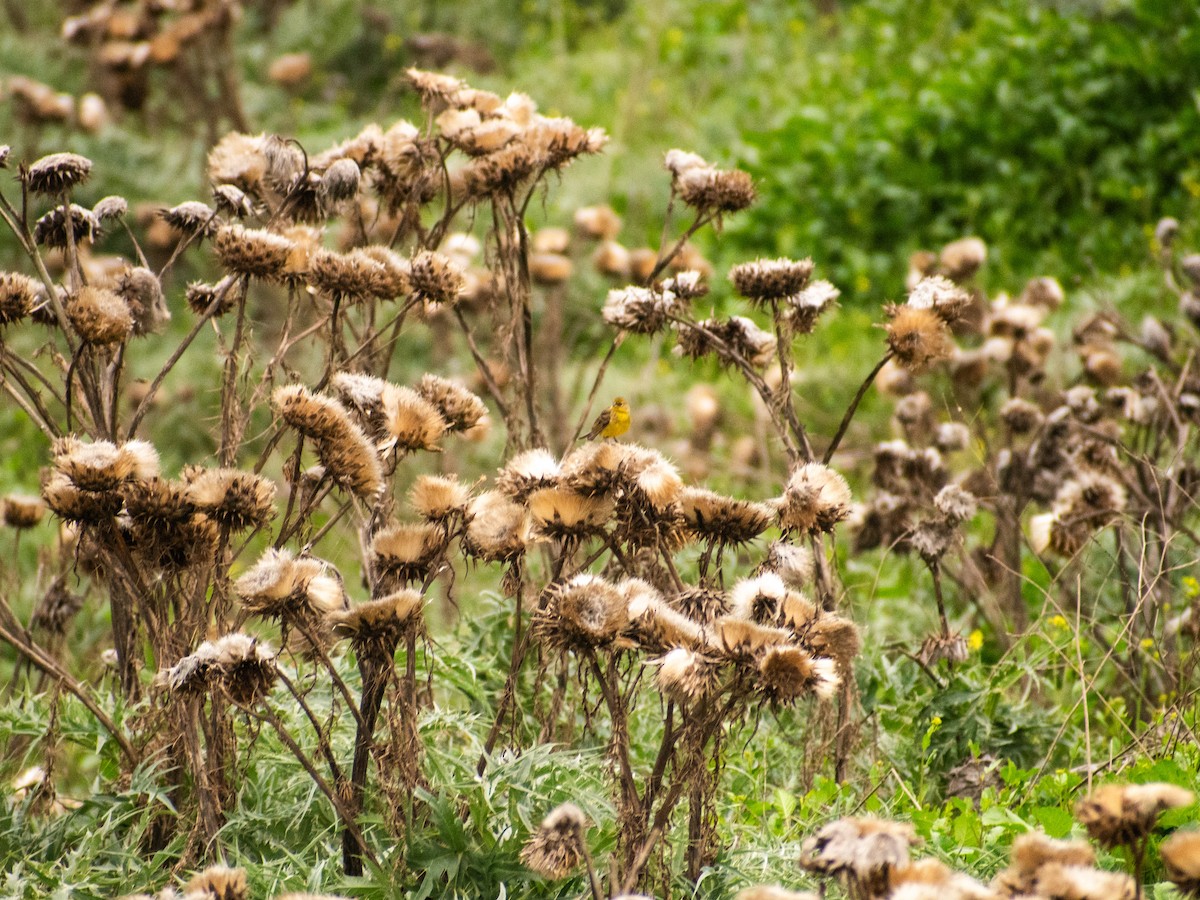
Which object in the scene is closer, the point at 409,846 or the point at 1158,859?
the point at 409,846

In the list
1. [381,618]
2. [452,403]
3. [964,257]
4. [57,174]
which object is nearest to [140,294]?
[57,174]

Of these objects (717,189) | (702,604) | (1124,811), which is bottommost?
(702,604)

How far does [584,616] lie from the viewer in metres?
1.54

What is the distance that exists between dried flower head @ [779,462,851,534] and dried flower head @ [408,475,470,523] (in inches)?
16.7

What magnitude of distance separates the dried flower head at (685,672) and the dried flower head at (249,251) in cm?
87

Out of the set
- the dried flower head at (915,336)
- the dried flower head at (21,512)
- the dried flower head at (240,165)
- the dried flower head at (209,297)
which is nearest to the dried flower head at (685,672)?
the dried flower head at (915,336)

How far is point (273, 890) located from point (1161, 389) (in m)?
2.23

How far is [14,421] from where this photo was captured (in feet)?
21.3

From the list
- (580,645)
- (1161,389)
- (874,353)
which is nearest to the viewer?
(580,645)

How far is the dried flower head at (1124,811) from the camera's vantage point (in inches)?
50.9

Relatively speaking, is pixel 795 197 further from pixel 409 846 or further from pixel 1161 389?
pixel 409 846

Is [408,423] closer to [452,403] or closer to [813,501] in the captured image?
[452,403]

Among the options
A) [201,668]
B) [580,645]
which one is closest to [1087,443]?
[580,645]

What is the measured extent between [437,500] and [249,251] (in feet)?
1.67
